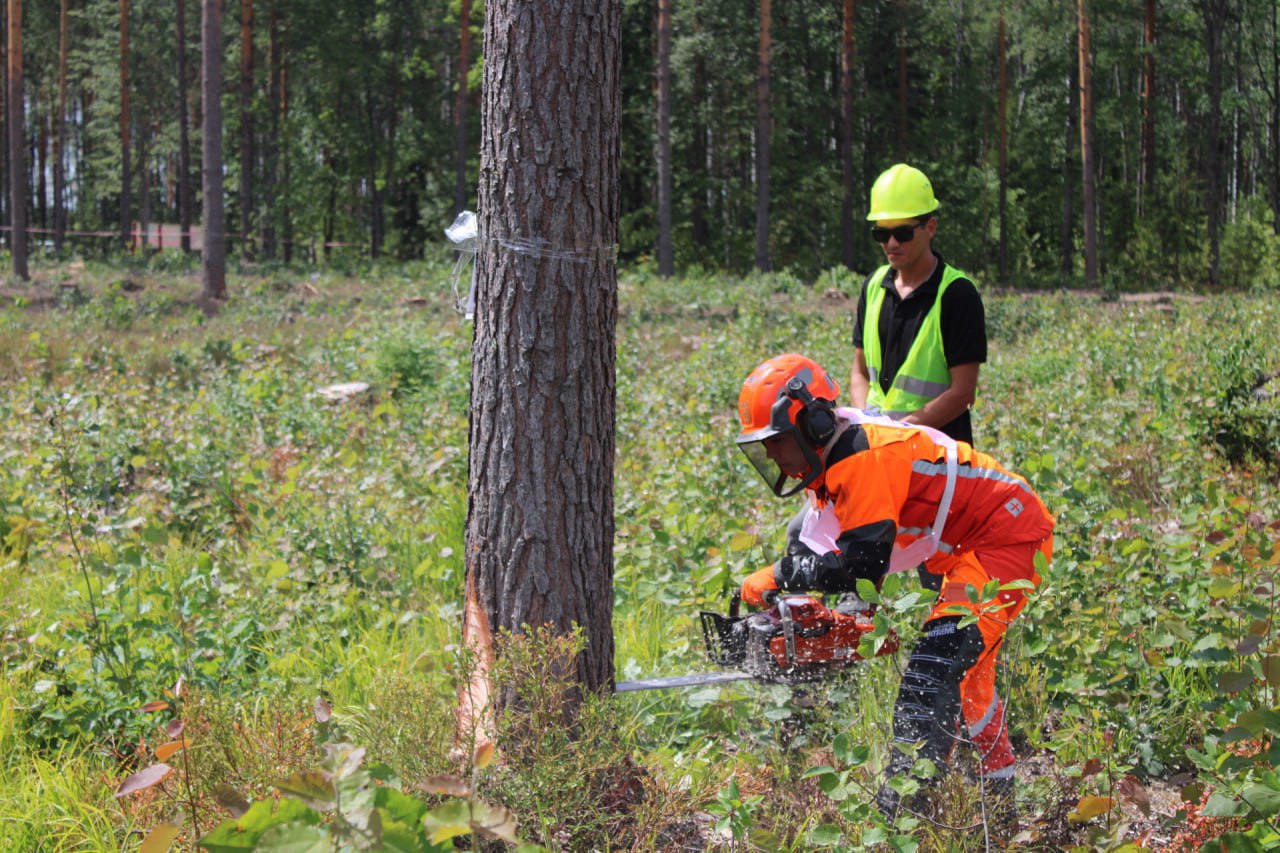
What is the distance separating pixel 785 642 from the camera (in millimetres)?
3162

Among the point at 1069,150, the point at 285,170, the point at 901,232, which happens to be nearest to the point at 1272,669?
the point at 901,232

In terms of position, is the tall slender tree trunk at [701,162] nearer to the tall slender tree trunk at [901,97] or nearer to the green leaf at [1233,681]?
the tall slender tree trunk at [901,97]

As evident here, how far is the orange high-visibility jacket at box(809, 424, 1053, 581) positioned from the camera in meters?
2.96

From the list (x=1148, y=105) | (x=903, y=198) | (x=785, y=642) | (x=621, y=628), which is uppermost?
(x=1148, y=105)

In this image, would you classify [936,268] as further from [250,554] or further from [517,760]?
[250,554]

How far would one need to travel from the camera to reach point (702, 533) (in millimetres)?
4844

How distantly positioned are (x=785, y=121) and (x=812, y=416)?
35.3 meters

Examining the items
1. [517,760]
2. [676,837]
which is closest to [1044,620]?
[676,837]

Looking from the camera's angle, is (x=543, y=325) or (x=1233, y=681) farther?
(x=543, y=325)

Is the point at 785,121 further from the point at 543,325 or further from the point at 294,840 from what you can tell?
the point at 294,840

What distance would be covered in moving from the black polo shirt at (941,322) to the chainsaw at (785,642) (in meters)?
0.96

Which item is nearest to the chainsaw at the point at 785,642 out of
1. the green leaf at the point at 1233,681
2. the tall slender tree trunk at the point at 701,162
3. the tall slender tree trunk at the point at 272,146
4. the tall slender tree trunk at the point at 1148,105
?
the green leaf at the point at 1233,681

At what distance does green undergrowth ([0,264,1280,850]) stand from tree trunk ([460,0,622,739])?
0.31 meters

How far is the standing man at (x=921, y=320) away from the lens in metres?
3.78
